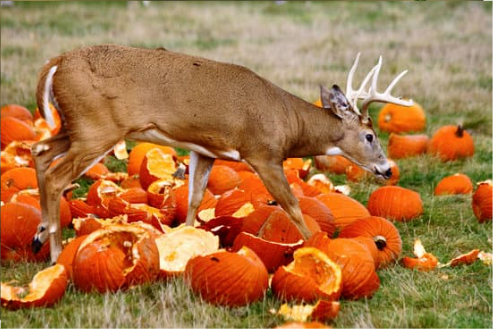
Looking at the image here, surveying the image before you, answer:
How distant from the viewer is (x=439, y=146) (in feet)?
29.2

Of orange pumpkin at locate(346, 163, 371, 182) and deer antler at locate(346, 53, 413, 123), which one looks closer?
deer antler at locate(346, 53, 413, 123)

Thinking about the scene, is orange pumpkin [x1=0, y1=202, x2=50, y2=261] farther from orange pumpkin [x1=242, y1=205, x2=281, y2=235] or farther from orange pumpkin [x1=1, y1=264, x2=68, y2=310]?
orange pumpkin [x1=242, y1=205, x2=281, y2=235]

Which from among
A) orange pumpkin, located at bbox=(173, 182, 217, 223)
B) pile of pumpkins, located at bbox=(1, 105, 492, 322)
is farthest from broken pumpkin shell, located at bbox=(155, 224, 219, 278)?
orange pumpkin, located at bbox=(173, 182, 217, 223)

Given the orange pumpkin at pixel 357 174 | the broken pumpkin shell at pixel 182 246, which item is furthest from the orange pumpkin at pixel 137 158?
the broken pumpkin shell at pixel 182 246

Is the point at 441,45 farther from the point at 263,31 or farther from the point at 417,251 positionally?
the point at 417,251

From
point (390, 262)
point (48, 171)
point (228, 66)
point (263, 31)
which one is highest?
point (228, 66)

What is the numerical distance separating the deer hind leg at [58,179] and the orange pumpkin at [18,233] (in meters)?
0.12

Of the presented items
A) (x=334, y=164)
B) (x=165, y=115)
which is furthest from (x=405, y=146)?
(x=165, y=115)

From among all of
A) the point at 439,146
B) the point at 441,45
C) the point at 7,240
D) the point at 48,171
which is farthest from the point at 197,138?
the point at 441,45

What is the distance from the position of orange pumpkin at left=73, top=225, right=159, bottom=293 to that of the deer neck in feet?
Answer: 5.19

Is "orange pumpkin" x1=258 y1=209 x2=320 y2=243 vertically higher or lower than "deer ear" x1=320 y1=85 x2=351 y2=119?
lower

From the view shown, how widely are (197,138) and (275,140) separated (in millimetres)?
537

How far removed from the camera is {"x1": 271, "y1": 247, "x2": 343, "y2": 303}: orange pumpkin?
4949mm

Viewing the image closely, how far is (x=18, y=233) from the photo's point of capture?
18.7 feet
